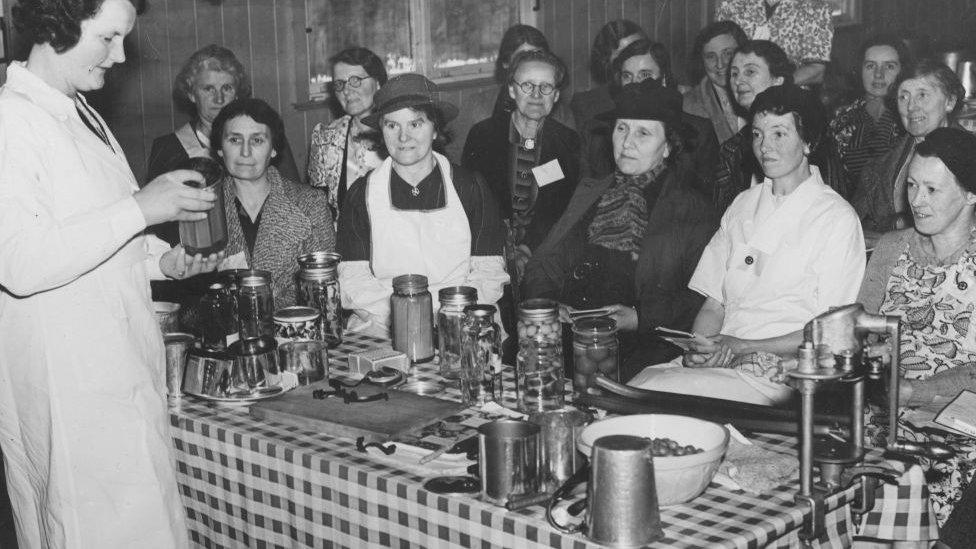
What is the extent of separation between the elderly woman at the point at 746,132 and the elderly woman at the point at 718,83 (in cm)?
39

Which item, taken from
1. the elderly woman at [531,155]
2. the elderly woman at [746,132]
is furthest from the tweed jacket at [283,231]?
the elderly woman at [746,132]

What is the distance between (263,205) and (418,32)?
3135mm

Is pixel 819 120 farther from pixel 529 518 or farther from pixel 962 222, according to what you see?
pixel 529 518

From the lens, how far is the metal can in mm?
2977

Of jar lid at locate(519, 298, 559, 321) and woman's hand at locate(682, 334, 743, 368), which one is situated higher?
jar lid at locate(519, 298, 559, 321)

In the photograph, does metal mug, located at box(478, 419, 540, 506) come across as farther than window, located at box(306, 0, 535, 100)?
No

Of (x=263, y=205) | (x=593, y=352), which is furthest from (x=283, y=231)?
(x=593, y=352)

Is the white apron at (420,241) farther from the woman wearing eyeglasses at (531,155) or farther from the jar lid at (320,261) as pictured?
the woman wearing eyeglasses at (531,155)

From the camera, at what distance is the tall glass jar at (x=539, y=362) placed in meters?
2.57

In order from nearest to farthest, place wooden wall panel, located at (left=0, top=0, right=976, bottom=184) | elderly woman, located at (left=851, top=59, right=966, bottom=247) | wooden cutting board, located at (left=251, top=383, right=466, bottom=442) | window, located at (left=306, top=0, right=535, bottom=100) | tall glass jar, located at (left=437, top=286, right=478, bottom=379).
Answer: wooden cutting board, located at (left=251, top=383, right=466, bottom=442), tall glass jar, located at (left=437, top=286, right=478, bottom=379), elderly woman, located at (left=851, top=59, right=966, bottom=247), wooden wall panel, located at (left=0, top=0, right=976, bottom=184), window, located at (left=306, top=0, right=535, bottom=100)

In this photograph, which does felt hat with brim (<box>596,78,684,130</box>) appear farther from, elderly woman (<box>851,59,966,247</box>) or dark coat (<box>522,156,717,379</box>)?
elderly woman (<box>851,59,966,247</box>)

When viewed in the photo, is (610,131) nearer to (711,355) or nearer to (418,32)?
(711,355)

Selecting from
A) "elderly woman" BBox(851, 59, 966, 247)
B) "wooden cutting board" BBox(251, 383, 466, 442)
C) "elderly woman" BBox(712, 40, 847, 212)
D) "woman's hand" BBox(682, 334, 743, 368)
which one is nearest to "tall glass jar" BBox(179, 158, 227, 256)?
"wooden cutting board" BBox(251, 383, 466, 442)

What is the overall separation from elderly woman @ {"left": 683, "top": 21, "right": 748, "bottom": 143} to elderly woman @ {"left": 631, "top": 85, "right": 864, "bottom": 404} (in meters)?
2.10
